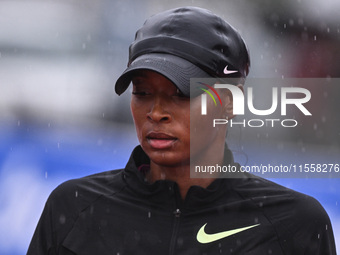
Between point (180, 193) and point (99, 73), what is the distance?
401 centimetres

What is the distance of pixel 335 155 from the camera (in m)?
5.48

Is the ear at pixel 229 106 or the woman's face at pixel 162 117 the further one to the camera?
the ear at pixel 229 106

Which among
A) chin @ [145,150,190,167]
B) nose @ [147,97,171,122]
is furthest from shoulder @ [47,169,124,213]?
nose @ [147,97,171,122]

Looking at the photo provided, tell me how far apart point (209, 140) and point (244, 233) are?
0.36 meters

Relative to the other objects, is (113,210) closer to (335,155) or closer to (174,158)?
(174,158)

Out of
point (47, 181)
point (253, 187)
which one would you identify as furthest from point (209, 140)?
point (47, 181)

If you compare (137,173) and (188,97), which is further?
(137,173)

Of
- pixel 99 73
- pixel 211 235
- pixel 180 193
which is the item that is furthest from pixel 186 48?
pixel 99 73

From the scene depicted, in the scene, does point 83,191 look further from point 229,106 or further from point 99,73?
point 99,73

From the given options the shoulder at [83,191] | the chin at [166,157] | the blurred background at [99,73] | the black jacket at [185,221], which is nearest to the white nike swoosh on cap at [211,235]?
the black jacket at [185,221]

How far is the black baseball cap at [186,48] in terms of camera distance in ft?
5.67

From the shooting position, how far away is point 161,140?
1.76 meters

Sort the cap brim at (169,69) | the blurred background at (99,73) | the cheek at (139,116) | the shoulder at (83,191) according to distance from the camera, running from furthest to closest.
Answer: the blurred background at (99,73) → the shoulder at (83,191) → the cheek at (139,116) → the cap brim at (169,69)

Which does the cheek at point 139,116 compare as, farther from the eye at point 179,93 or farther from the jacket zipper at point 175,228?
the jacket zipper at point 175,228
